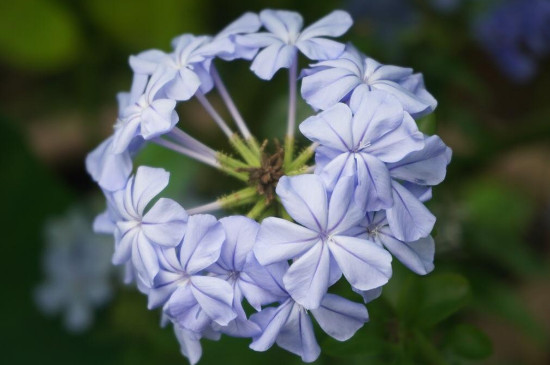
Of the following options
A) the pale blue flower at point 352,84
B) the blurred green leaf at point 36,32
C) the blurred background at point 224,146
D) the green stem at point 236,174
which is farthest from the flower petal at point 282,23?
the blurred green leaf at point 36,32

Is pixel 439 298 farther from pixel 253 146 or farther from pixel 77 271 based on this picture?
pixel 77 271

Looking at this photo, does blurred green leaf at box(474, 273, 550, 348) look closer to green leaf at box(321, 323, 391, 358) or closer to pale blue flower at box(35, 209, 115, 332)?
green leaf at box(321, 323, 391, 358)

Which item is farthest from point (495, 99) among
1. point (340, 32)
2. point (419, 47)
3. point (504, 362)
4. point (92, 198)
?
point (340, 32)

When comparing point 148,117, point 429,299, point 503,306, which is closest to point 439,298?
point 429,299

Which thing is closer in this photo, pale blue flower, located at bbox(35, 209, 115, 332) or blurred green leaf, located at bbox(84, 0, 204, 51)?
pale blue flower, located at bbox(35, 209, 115, 332)

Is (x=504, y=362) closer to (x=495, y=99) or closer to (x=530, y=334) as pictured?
(x=530, y=334)

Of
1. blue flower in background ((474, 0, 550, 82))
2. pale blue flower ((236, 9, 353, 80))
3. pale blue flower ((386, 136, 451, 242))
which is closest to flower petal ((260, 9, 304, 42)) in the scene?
pale blue flower ((236, 9, 353, 80))
